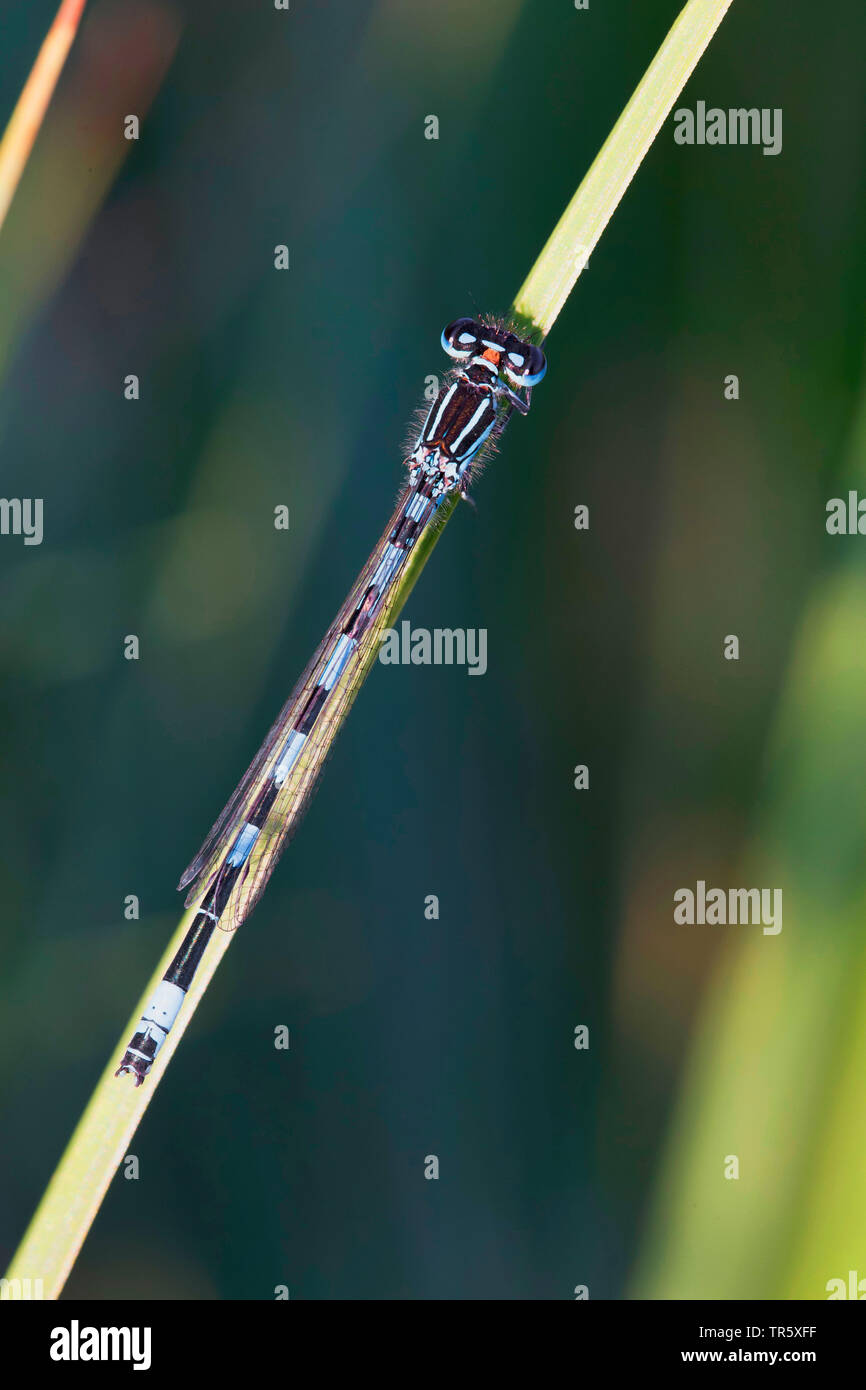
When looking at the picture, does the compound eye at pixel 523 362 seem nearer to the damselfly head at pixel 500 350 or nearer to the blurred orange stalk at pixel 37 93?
the damselfly head at pixel 500 350

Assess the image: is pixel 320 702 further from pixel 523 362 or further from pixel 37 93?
pixel 37 93

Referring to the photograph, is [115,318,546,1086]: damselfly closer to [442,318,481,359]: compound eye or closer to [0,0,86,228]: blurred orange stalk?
[442,318,481,359]: compound eye

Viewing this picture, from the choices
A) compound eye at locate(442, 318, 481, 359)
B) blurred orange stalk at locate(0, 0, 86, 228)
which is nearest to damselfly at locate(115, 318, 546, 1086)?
compound eye at locate(442, 318, 481, 359)

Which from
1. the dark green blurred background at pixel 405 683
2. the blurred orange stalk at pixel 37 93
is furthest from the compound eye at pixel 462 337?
the blurred orange stalk at pixel 37 93

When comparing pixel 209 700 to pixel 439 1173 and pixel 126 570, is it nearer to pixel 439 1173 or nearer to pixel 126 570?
pixel 126 570

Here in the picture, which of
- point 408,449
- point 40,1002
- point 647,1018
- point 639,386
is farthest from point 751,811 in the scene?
point 40,1002
